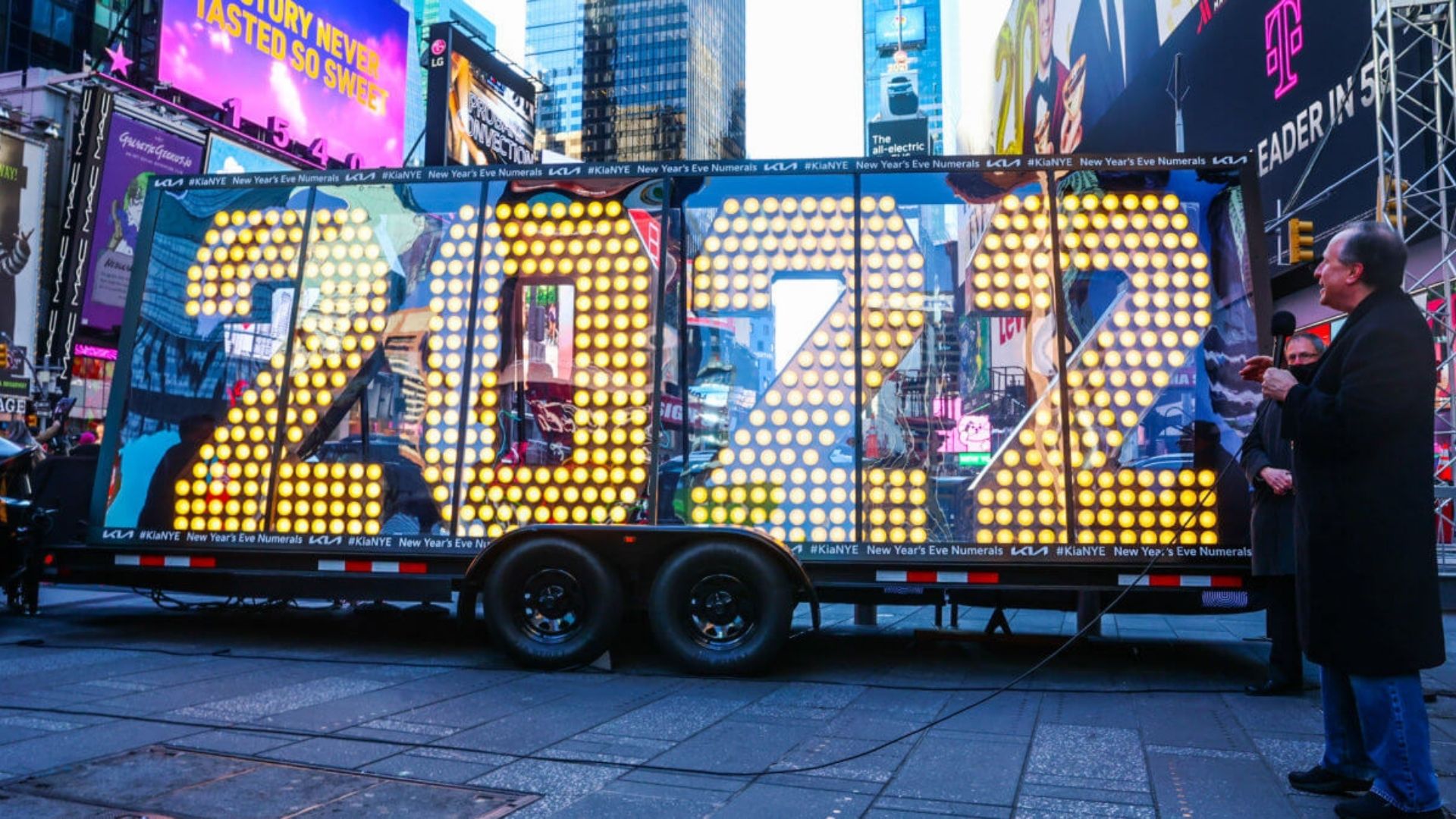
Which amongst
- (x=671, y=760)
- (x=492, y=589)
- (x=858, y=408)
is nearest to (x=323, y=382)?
(x=492, y=589)

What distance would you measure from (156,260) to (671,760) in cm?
575

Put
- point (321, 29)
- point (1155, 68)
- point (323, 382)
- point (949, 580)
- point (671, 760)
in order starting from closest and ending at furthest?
point (671, 760), point (949, 580), point (323, 382), point (1155, 68), point (321, 29)

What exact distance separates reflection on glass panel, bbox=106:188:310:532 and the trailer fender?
174 centimetres

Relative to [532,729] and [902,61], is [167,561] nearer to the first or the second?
[532,729]

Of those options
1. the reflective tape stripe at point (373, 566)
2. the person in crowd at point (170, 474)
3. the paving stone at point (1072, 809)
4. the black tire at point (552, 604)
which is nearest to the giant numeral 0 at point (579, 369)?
the black tire at point (552, 604)

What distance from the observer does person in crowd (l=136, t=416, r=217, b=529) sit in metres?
7.41

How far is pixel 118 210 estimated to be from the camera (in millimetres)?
32781

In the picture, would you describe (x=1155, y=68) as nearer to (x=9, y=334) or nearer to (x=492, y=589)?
(x=492, y=589)

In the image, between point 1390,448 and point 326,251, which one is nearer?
point 1390,448

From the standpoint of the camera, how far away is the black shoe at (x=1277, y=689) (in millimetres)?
6156

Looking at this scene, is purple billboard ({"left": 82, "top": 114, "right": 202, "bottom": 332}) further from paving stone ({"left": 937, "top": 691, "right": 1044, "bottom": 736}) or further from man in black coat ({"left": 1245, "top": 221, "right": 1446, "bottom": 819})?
man in black coat ({"left": 1245, "top": 221, "right": 1446, "bottom": 819})

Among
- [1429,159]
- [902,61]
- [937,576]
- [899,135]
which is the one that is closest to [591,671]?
[937,576]

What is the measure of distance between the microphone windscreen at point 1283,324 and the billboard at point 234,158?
118ft

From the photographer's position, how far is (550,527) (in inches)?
263
